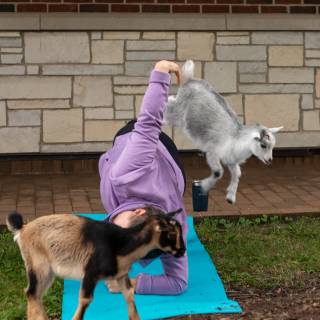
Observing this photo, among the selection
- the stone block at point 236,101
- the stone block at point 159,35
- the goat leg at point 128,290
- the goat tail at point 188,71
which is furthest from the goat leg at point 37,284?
the stone block at point 236,101

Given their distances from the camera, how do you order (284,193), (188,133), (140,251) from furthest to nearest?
(284,193) < (188,133) < (140,251)

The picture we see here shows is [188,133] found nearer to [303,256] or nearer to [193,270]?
[193,270]

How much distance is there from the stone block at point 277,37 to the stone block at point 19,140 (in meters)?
3.04

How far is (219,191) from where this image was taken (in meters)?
7.43

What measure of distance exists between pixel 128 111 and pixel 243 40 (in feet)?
5.70

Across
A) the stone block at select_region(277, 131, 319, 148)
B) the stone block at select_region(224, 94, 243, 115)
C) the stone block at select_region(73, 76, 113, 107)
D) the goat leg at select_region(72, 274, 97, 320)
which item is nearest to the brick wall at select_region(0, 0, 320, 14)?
the stone block at select_region(73, 76, 113, 107)

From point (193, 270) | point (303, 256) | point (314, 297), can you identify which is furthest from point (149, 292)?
point (303, 256)

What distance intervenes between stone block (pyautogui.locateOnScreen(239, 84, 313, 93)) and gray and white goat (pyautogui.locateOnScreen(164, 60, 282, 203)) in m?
4.71

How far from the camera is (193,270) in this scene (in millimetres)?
4875

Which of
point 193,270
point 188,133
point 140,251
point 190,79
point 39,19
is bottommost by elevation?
point 193,270

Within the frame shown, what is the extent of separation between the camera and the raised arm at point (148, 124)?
153 inches

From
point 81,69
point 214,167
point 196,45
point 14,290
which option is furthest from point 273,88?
point 14,290

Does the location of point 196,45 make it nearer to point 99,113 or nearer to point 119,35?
point 119,35

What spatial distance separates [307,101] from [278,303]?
Result: 5096mm
